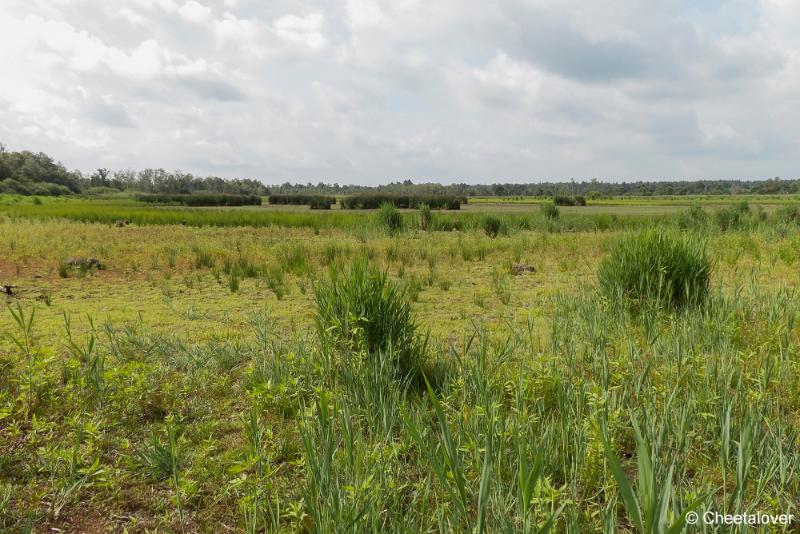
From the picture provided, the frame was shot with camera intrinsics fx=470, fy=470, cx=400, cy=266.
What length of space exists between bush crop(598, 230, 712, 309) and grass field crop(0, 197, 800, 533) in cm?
20

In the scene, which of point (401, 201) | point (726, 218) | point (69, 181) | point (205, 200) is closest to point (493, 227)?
point (726, 218)

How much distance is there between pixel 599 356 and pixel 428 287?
13.4 ft

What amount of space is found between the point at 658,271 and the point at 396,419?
3065mm

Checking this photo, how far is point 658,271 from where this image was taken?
4.14 m

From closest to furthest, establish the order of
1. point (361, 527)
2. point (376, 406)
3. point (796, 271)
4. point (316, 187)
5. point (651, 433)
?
point (361, 527) < point (651, 433) < point (376, 406) < point (796, 271) < point (316, 187)

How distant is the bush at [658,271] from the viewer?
4.12 meters

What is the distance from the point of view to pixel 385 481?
1.63m

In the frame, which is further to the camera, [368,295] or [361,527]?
[368,295]

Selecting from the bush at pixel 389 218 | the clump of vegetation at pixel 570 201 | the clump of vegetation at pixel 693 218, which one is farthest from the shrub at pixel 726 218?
the clump of vegetation at pixel 570 201

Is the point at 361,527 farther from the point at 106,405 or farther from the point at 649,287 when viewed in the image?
the point at 649,287

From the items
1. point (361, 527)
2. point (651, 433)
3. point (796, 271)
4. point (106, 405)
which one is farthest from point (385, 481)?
point (796, 271)

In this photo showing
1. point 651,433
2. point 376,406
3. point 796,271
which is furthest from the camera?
point 796,271

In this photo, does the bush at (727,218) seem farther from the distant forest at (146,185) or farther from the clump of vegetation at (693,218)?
the distant forest at (146,185)

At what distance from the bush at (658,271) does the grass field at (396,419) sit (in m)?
0.20
